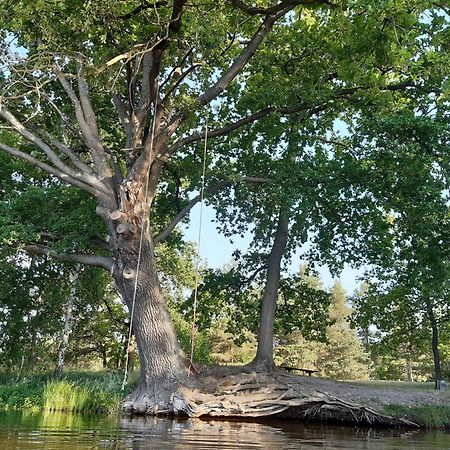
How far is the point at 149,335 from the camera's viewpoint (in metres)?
10.9

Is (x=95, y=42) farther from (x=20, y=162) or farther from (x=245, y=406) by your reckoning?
(x=245, y=406)

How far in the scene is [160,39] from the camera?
361 inches

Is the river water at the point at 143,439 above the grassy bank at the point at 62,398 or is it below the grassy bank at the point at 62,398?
below

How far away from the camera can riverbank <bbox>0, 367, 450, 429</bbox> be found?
35.6 feet

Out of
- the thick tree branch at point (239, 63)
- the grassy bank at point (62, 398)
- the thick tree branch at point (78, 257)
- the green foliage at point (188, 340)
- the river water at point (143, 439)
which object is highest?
the thick tree branch at point (239, 63)

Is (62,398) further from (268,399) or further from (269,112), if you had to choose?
(269,112)

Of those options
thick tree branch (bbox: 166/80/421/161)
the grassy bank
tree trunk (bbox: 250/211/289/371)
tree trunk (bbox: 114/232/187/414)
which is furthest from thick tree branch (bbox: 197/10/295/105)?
the grassy bank

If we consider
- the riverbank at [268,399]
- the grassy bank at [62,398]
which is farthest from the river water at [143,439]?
the grassy bank at [62,398]

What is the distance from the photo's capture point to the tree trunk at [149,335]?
34.8 ft

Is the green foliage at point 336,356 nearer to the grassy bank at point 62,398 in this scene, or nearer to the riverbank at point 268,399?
the riverbank at point 268,399

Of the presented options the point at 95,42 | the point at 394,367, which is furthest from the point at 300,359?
the point at 95,42

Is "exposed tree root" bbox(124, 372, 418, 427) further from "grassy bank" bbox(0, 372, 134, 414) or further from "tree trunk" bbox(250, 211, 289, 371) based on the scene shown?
"tree trunk" bbox(250, 211, 289, 371)

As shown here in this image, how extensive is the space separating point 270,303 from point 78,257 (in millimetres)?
5893

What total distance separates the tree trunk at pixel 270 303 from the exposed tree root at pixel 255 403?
7.29 ft
